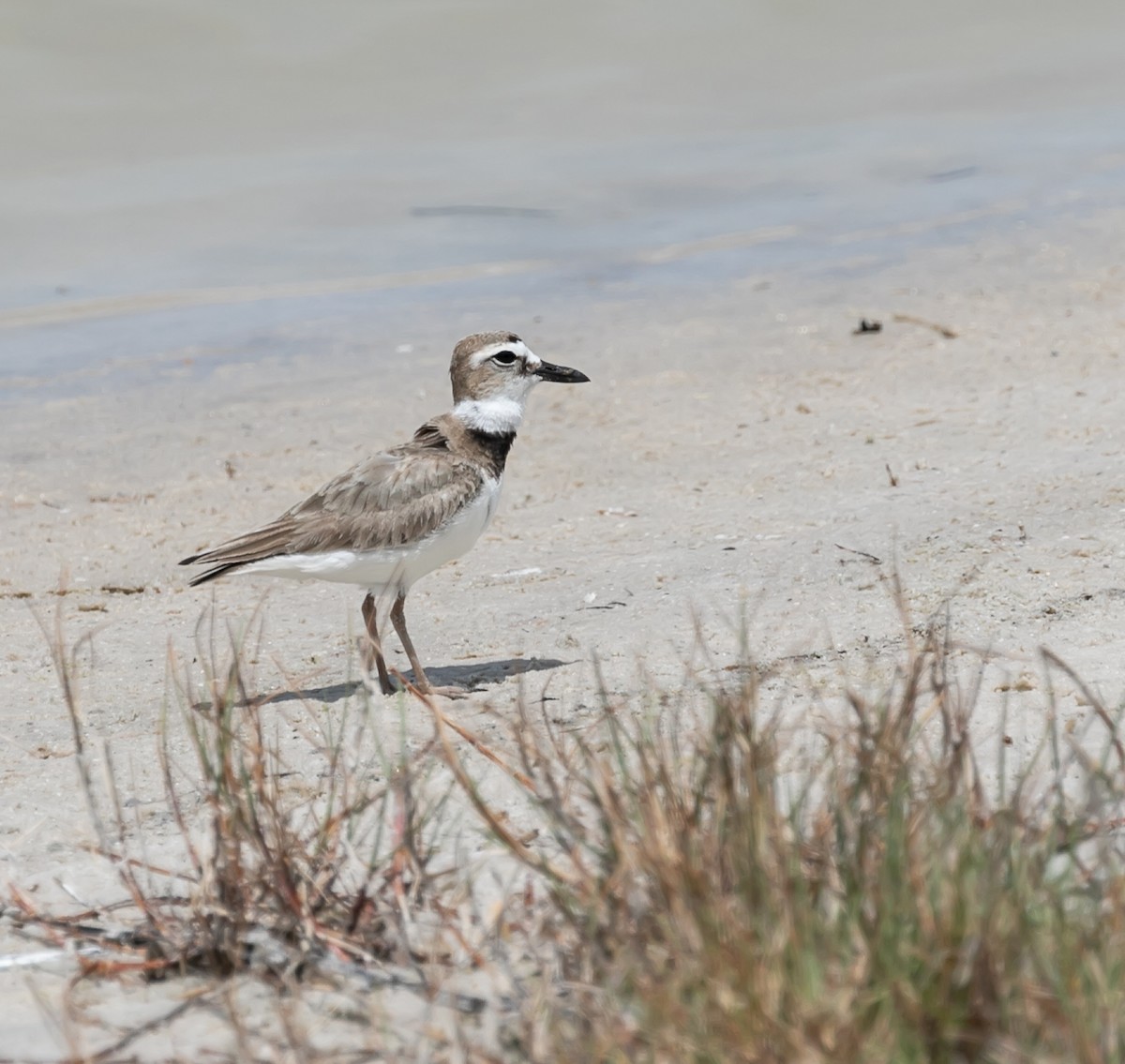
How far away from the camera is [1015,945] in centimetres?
269

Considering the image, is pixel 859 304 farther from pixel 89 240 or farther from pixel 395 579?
pixel 89 240

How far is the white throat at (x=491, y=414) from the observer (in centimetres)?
639

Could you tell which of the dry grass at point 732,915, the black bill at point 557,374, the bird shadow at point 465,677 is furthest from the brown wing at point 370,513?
the dry grass at point 732,915

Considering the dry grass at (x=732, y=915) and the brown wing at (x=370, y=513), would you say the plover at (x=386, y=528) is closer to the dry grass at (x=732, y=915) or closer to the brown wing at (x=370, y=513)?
the brown wing at (x=370, y=513)

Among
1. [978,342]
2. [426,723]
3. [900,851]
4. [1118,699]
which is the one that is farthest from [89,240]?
[900,851]

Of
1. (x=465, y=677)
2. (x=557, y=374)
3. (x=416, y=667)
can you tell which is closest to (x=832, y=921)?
(x=416, y=667)

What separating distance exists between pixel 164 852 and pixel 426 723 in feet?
3.79

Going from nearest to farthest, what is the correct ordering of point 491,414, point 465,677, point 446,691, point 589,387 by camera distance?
point 446,691 < point 465,677 < point 491,414 < point 589,387

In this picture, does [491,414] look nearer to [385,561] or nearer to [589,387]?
[385,561]

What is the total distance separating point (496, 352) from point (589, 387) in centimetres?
326

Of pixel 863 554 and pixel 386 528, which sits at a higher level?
pixel 386 528

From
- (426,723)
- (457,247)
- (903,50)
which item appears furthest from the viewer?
(903,50)

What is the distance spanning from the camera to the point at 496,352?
6.55 meters

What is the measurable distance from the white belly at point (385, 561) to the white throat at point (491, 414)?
453 millimetres
